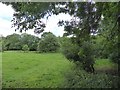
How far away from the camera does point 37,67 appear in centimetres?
3125

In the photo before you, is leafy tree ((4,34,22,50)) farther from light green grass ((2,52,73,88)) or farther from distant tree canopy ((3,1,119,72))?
distant tree canopy ((3,1,119,72))

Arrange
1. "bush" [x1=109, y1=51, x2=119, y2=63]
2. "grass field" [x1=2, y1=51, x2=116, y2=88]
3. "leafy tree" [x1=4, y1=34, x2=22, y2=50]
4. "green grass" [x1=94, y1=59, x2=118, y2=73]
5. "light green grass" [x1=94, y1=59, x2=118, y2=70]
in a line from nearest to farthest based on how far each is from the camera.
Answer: "bush" [x1=109, y1=51, x2=119, y2=63], "green grass" [x1=94, y1=59, x2=118, y2=73], "grass field" [x1=2, y1=51, x2=116, y2=88], "light green grass" [x1=94, y1=59, x2=118, y2=70], "leafy tree" [x1=4, y1=34, x2=22, y2=50]

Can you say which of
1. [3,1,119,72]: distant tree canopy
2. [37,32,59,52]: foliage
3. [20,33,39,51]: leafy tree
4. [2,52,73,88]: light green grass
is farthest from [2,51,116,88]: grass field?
[3,1,119,72]: distant tree canopy

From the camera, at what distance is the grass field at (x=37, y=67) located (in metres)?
22.7

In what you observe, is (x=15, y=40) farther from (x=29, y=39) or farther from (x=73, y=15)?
(x=73, y=15)

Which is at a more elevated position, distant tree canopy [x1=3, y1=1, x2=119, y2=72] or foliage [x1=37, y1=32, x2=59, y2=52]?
distant tree canopy [x1=3, y1=1, x2=119, y2=72]

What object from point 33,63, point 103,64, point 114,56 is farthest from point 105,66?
point 33,63

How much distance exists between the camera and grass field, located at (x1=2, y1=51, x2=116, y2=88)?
74.4ft

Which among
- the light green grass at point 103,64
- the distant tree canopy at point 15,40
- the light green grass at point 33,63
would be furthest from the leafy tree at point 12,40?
the light green grass at point 103,64

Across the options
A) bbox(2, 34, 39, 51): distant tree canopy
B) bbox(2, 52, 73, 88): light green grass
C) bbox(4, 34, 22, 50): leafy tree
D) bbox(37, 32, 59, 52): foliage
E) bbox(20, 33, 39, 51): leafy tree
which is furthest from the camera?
bbox(37, 32, 59, 52): foliage

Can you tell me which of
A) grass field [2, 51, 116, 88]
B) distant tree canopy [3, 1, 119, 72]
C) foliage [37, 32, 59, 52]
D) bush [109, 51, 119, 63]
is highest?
distant tree canopy [3, 1, 119, 72]

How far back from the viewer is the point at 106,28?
43.0 ft

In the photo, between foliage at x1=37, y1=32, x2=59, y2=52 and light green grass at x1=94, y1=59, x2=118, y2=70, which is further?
foliage at x1=37, y1=32, x2=59, y2=52

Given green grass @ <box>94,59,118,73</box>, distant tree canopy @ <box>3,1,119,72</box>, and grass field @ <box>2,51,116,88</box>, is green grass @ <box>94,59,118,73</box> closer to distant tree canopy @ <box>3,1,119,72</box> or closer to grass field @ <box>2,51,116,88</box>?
grass field @ <box>2,51,116,88</box>
